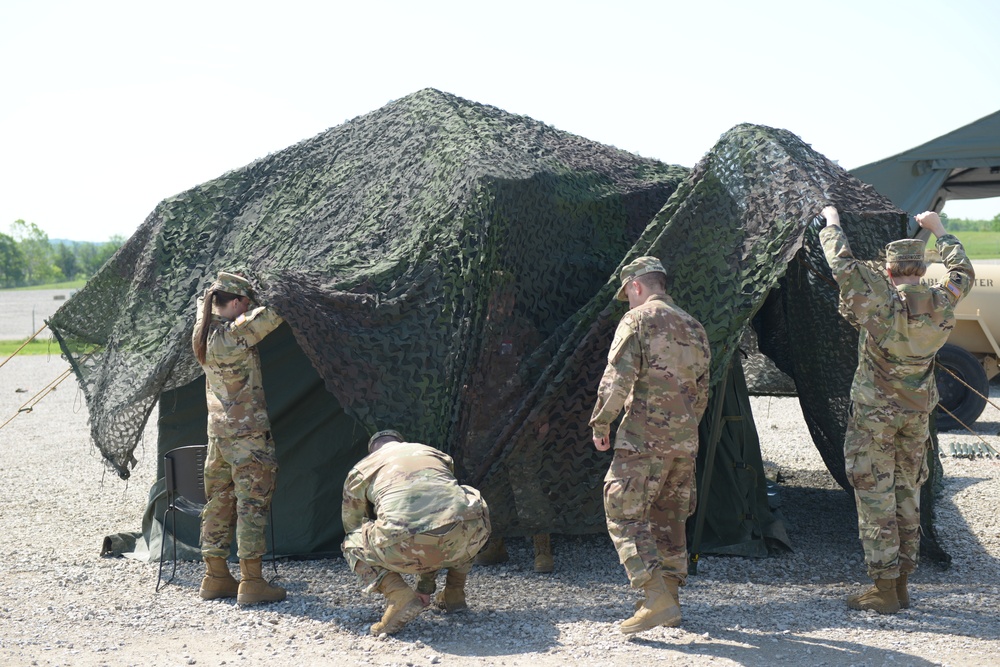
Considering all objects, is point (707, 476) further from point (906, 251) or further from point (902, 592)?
point (906, 251)

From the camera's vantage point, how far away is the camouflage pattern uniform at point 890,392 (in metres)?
4.93

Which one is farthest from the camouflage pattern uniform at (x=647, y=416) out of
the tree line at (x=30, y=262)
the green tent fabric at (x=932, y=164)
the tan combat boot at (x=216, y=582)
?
the tree line at (x=30, y=262)

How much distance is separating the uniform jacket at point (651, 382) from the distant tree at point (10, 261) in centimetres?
9173

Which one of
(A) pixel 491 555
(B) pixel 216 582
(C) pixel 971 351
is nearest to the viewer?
(B) pixel 216 582

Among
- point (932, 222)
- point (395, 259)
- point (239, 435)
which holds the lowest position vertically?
→ point (239, 435)

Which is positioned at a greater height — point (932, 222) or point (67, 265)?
point (67, 265)

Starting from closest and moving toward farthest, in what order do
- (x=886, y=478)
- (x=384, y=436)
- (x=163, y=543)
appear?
1. (x=886, y=478)
2. (x=384, y=436)
3. (x=163, y=543)

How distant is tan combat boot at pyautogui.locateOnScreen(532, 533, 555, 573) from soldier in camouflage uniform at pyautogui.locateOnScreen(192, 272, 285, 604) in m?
1.56

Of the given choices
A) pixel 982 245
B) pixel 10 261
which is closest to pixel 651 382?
pixel 982 245

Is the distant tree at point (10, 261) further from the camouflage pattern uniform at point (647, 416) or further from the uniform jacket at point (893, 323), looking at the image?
the uniform jacket at point (893, 323)

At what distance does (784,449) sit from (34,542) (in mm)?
7355

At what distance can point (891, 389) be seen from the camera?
16.5 ft

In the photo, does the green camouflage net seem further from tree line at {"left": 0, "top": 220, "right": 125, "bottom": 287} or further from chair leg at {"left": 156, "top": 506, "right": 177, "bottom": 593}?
tree line at {"left": 0, "top": 220, "right": 125, "bottom": 287}

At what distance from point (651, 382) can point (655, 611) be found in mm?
1118
